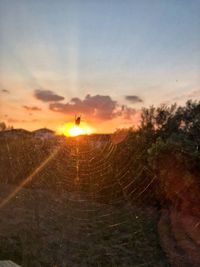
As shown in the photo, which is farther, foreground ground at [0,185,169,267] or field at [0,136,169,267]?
field at [0,136,169,267]

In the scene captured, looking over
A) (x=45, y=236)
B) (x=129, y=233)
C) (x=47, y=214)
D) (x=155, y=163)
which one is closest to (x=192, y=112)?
(x=155, y=163)

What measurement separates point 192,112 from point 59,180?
5128mm

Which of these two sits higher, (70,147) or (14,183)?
(70,147)

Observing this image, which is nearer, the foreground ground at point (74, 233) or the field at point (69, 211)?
the foreground ground at point (74, 233)

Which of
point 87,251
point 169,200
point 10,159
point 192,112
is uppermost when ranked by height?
point 192,112

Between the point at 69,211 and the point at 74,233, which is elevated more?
the point at 69,211

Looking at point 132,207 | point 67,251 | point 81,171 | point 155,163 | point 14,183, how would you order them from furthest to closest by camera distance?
point 81,171 → point 14,183 → point 132,207 → point 155,163 → point 67,251

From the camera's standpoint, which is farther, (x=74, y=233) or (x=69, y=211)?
(x=69, y=211)

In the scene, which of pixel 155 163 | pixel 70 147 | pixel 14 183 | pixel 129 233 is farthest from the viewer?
pixel 70 147

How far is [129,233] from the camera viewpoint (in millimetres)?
9102

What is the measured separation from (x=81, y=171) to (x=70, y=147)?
2.01 meters

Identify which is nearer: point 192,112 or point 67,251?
point 67,251

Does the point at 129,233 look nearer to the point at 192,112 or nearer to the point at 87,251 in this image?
the point at 87,251

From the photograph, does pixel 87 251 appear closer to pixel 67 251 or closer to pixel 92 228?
pixel 67 251
